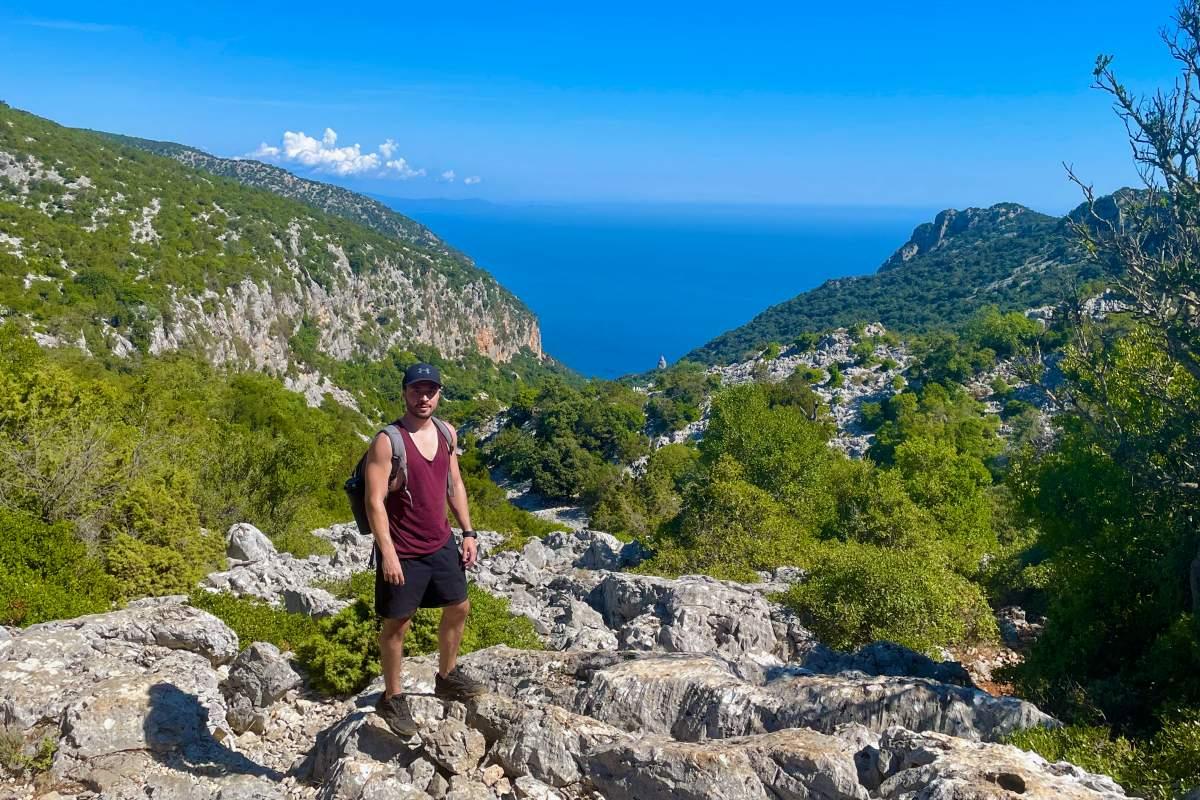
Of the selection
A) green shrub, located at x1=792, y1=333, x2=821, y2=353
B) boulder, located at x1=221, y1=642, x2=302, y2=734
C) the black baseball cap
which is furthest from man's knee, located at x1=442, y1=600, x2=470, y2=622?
green shrub, located at x1=792, y1=333, x2=821, y2=353

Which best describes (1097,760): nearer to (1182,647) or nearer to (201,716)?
(1182,647)

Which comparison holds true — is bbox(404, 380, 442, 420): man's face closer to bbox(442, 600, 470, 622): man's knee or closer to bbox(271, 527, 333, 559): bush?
bbox(442, 600, 470, 622): man's knee

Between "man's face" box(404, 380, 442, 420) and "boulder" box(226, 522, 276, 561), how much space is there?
473 inches

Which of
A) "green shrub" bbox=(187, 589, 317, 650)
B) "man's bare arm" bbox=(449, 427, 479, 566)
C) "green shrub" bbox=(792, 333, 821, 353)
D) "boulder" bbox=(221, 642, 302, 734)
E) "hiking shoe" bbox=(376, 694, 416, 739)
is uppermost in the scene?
"green shrub" bbox=(792, 333, 821, 353)

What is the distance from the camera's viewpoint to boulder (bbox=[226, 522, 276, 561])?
1625cm

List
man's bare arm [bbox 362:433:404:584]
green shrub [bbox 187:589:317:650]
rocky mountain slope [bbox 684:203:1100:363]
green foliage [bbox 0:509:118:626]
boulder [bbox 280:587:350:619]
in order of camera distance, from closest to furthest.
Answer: man's bare arm [bbox 362:433:404:584] < green foliage [bbox 0:509:118:626] < green shrub [bbox 187:589:317:650] < boulder [bbox 280:587:350:619] < rocky mountain slope [bbox 684:203:1100:363]

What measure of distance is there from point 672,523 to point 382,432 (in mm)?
20265

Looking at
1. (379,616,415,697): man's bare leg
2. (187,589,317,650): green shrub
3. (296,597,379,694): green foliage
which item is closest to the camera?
(379,616,415,697): man's bare leg

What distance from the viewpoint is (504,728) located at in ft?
20.1

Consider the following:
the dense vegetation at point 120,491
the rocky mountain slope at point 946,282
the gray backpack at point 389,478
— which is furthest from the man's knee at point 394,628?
the rocky mountain slope at point 946,282

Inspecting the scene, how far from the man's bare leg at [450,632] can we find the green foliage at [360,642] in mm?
2357

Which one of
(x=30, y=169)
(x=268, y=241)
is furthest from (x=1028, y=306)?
(x=30, y=169)

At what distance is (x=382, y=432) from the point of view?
5.66 m

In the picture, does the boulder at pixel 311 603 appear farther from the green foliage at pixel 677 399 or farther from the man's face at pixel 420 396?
the green foliage at pixel 677 399
